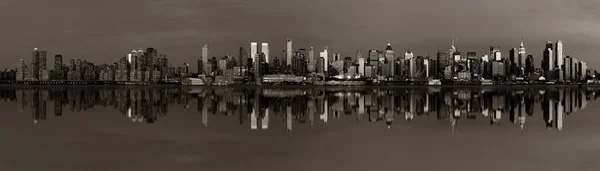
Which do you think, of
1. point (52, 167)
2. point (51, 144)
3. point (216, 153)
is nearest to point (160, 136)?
point (51, 144)

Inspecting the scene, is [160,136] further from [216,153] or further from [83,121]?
[83,121]

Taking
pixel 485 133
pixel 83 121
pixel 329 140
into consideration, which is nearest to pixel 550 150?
pixel 485 133

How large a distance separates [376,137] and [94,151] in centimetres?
789

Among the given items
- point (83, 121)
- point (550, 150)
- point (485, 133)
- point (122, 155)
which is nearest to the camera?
point (122, 155)

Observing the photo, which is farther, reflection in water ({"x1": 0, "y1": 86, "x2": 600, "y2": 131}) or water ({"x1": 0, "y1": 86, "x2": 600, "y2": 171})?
reflection in water ({"x1": 0, "y1": 86, "x2": 600, "y2": 131})

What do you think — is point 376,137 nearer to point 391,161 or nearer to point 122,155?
point 391,161

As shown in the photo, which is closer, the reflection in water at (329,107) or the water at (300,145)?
the water at (300,145)

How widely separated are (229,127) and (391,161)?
8868 millimetres

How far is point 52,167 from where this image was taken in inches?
457

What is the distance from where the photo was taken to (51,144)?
1520cm

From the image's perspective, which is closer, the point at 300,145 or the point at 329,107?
the point at 300,145

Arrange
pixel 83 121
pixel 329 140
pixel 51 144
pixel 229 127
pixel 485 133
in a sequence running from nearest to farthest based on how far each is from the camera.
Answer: pixel 51 144
pixel 329 140
pixel 485 133
pixel 229 127
pixel 83 121

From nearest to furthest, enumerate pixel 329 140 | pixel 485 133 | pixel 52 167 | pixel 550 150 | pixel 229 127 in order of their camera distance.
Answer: pixel 52 167 < pixel 550 150 < pixel 329 140 < pixel 485 133 < pixel 229 127

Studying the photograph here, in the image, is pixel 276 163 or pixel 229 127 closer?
pixel 276 163
